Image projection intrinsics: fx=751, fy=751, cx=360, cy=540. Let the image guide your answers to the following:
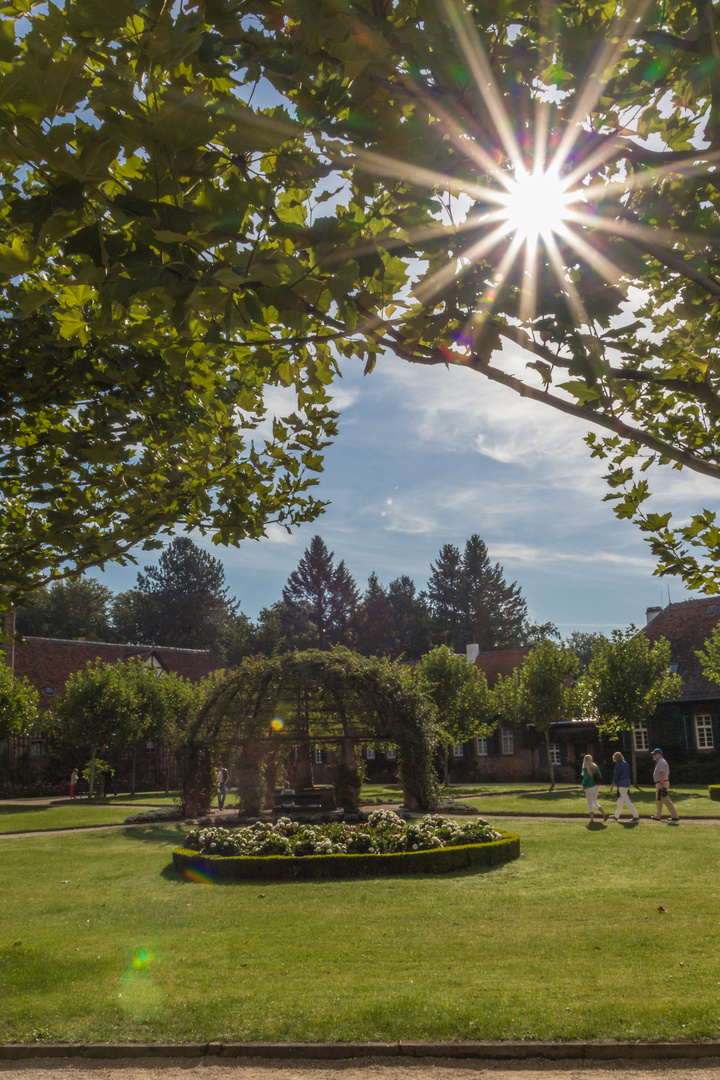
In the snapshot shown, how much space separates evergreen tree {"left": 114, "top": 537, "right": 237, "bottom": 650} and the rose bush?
205 feet

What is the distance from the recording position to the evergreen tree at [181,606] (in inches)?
2977

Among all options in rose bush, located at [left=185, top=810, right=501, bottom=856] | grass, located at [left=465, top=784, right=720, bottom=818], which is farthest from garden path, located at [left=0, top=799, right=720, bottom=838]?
rose bush, located at [left=185, top=810, right=501, bottom=856]

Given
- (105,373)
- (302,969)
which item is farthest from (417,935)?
(105,373)

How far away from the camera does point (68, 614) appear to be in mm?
68625

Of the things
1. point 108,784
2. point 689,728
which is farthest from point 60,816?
point 689,728

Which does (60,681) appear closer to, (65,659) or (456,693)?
(65,659)

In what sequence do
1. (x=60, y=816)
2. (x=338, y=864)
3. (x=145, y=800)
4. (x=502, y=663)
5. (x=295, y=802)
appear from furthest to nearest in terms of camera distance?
(x=502, y=663) < (x=145, y=800) < (x=60, y=816) < (x=295, y=802) < (x=338, y=864)

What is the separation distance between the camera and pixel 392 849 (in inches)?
532

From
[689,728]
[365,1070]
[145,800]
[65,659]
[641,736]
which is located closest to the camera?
[365,1070]

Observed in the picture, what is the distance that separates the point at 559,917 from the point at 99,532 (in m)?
7.18

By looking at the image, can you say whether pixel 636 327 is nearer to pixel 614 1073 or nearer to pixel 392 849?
pixel 614 1073

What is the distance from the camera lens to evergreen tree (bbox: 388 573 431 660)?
248ft

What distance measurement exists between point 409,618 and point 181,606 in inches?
923

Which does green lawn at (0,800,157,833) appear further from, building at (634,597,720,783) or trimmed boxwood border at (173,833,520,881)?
building at (634,597,720,783)
